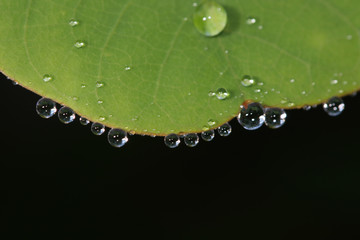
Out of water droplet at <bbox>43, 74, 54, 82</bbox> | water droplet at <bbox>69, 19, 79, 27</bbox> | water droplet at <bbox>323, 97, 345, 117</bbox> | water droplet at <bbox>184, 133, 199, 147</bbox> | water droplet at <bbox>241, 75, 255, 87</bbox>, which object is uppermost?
water droplet at <bbox>69, 19, 79, 27</bbox>

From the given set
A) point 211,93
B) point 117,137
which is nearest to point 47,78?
point 117,137

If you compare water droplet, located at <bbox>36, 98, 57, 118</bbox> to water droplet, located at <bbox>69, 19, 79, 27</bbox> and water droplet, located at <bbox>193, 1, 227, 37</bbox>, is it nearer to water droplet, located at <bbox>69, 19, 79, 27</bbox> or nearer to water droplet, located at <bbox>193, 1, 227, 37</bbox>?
water droplet, located at <bbox>69, 19, 79, 27</bbox>

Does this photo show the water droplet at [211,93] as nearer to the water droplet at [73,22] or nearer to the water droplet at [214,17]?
the water droplet at [214,17]

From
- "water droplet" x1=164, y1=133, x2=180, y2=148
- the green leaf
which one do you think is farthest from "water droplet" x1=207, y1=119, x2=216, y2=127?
"water droplet" x1=164, y1=133, x2=180, y2=148

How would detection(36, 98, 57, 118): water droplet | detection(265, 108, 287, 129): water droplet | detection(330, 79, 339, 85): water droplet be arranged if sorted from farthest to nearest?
detection(36, 98, 57, 118): water droplet
detection(265, 108, 287, 129): water droplet
detection(330, 79, 339, 85): water droplet

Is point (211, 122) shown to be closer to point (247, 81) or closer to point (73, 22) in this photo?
point (247, 81)

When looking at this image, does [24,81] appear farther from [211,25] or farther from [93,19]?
[211,25]
